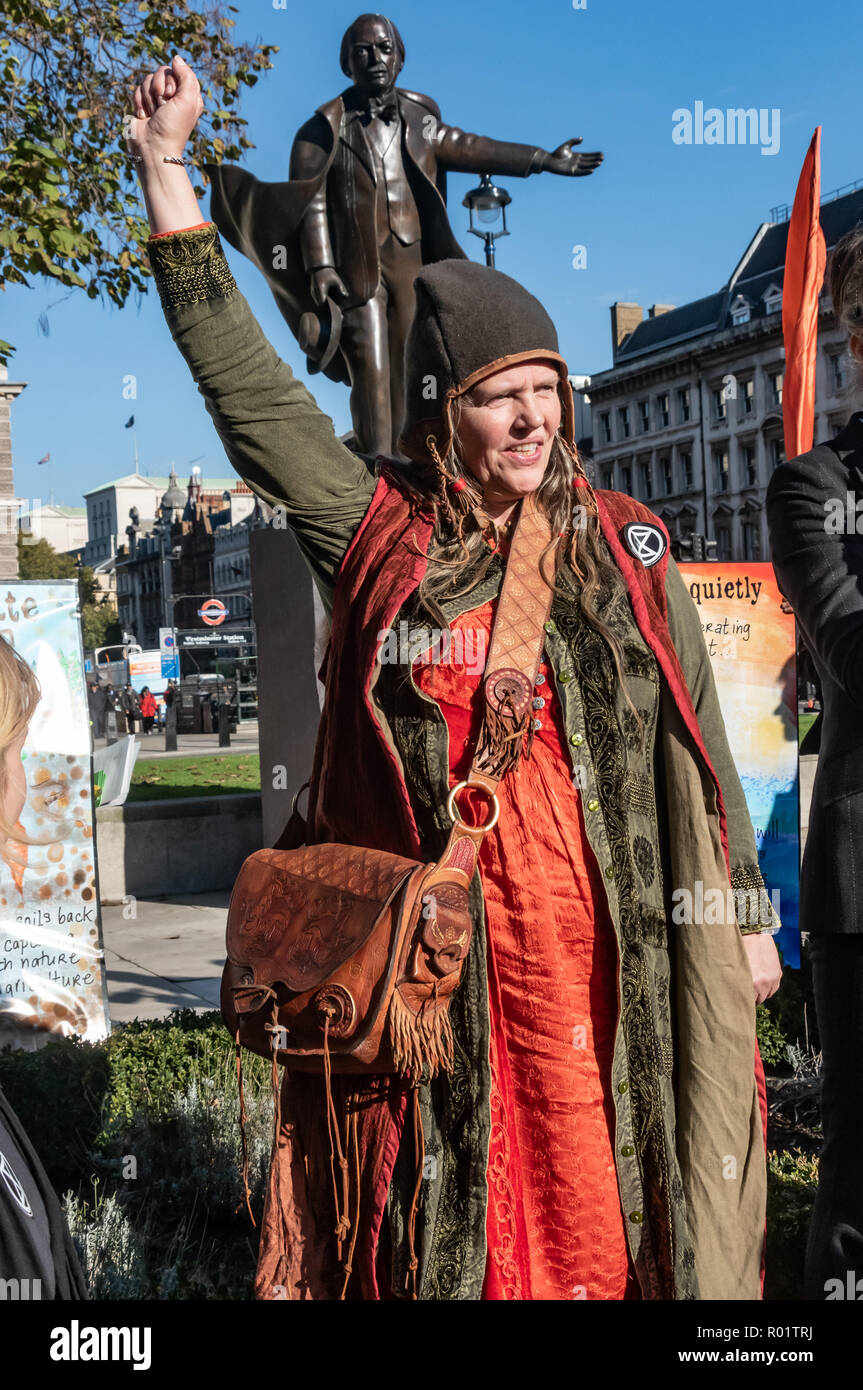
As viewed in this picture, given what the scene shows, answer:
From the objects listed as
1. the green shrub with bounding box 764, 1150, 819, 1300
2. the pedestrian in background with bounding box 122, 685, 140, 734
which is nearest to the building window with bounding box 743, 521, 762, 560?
the pedestrian in background with bounding box 122, 685, 140, 734

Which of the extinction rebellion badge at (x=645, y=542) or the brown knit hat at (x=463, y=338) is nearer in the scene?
the brown knit hat at (x=463, y=338)

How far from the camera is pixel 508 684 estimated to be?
7.30 feet

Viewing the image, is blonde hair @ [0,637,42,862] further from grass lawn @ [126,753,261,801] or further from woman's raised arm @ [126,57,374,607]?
grass lawn @ [126,753,261,801]

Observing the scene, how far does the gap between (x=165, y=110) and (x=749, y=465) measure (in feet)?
212

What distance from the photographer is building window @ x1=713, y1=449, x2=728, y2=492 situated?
6531cm

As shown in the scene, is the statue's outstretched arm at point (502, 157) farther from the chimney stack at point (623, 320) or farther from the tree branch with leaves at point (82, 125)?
the chimney stack at point (623, 320)

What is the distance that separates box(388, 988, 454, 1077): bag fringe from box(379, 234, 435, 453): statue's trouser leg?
3.97 m

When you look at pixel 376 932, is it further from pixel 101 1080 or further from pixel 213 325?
pixel 101 1080

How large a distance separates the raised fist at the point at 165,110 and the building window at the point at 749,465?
63.5 m

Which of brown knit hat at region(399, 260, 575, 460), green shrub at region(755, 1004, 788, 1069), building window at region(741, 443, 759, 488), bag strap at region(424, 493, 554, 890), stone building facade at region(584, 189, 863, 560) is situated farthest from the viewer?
building window at region(741, 443, 759, 488)

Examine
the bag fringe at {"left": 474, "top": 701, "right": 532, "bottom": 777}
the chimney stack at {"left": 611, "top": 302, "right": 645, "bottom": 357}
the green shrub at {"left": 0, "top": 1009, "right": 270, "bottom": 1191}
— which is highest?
the chimney stack at {"left": 611, "top": 302, "right": 645, "bottom": 357}

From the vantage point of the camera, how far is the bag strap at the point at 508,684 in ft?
6.98

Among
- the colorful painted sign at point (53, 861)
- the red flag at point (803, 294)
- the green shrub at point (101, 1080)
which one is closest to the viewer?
the green shrub at point (101, 1080)

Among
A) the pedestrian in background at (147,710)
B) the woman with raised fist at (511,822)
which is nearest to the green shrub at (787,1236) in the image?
the woman with raised fist at (511,822)
